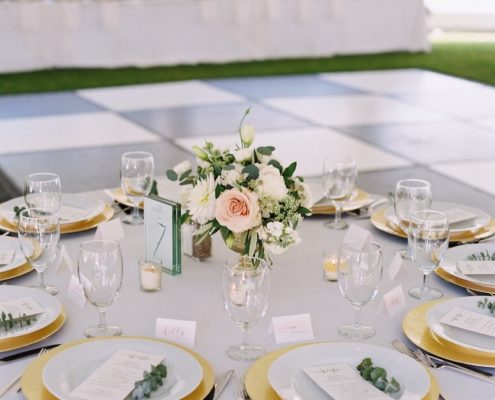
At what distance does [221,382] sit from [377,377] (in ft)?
0.88

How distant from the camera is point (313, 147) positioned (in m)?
5.71

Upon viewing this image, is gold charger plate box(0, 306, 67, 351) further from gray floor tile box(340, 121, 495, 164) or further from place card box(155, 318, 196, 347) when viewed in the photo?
gray floor tile box(340, 121, 495, 164)

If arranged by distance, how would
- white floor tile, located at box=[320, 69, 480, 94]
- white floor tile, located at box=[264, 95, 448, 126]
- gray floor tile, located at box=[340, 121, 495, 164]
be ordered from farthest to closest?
white floor tile, located at box=[320, 69, 480, 94] < white floor tile, located at box=[264, 95, 448, 126] < gray floor tile, located at box=[340, 121, 495, 164]

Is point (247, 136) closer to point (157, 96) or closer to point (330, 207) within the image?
point (330, 207)

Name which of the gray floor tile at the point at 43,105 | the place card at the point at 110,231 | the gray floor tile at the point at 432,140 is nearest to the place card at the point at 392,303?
the place card at the point at 110,231

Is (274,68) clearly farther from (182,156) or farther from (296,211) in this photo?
(296,211)

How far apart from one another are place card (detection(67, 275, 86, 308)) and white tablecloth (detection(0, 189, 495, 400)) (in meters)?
0.01

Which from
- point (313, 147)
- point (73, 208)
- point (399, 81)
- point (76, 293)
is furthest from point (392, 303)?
point (399, 81)

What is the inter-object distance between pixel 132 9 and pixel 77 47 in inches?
24.4

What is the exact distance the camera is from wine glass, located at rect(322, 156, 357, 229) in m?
2.40

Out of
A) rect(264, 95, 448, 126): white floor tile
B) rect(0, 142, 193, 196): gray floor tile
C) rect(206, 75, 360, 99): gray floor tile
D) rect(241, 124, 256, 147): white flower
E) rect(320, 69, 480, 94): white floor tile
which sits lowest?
rect(0, 142, 193, 196): gray floor tile

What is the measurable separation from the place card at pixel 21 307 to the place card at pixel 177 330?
25 cm

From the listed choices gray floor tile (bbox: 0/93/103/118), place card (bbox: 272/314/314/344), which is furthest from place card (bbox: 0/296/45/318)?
gray floor tile (bbox: 0/93/103/118)

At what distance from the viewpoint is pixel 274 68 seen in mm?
8773
